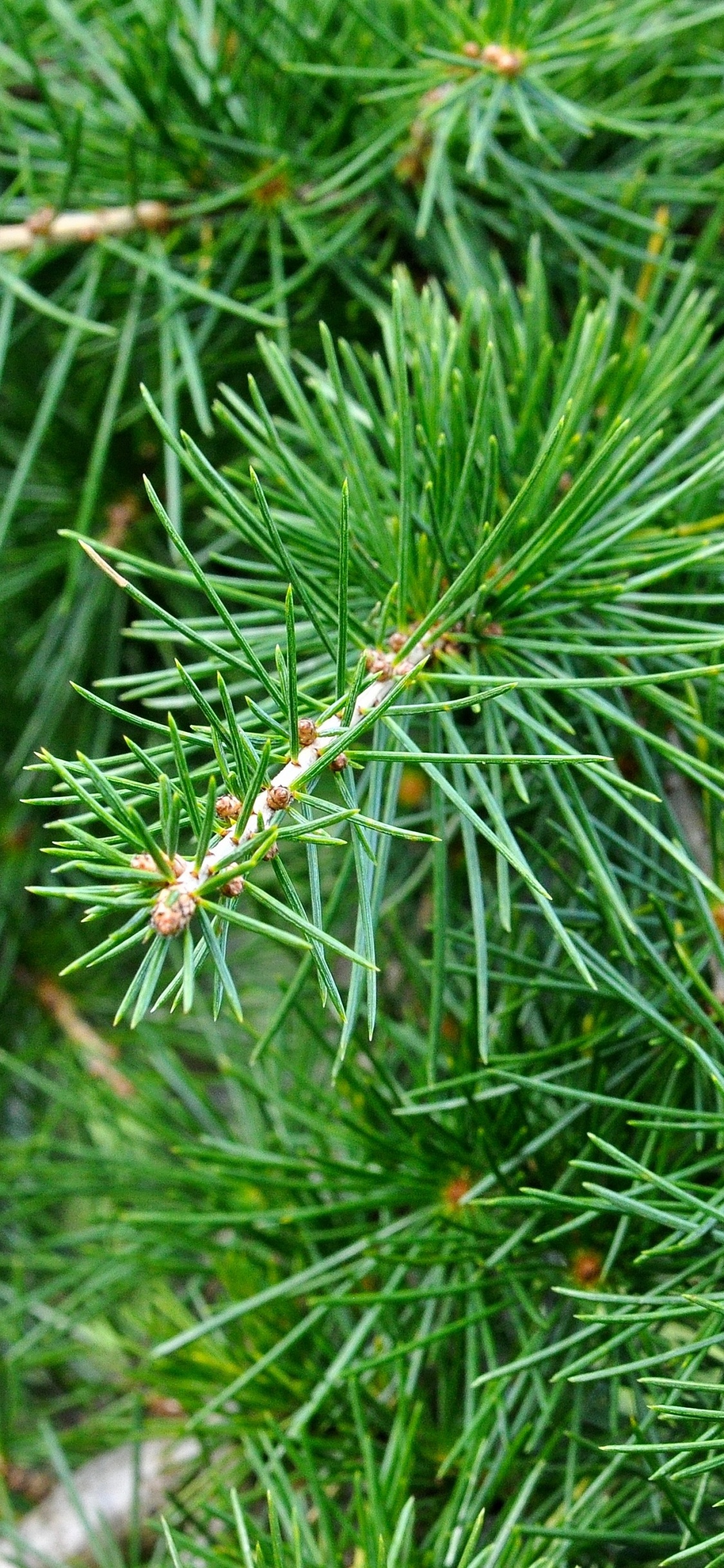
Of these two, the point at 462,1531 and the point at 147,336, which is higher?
the point at 147,336

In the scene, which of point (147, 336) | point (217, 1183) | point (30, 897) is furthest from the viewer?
point (30, 897)

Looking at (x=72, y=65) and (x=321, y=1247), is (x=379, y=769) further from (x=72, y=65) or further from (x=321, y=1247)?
(x=72, y=65)

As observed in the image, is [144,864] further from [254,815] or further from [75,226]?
[75,226]

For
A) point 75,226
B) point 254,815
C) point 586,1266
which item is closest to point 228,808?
point 254,815

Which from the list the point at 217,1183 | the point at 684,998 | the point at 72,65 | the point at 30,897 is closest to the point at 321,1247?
the point at 217,1183

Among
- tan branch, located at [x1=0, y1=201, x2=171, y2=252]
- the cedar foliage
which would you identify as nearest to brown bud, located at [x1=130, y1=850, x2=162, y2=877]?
the cedar foliage

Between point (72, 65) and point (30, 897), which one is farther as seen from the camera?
point (30, 897)

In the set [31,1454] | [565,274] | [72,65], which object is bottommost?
[31,1454]
